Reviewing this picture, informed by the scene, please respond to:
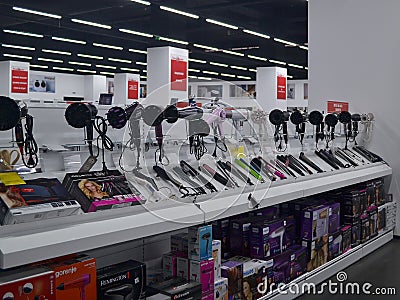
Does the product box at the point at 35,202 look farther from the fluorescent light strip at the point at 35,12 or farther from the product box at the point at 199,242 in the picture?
the fluorescent light strip at the point at 35,12

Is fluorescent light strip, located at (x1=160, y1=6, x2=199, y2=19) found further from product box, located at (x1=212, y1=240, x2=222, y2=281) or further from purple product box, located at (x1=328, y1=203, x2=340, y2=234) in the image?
product box, located at (x1=212, y1=240, x2=222, y2=281)

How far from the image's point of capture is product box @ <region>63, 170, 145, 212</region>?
2.11 m

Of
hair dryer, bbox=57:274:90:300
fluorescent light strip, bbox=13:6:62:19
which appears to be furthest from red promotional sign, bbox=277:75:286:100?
hair dryer, bbox=57:274:90:300

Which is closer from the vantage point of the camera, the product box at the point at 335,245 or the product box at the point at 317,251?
the product box at the point at 317,251

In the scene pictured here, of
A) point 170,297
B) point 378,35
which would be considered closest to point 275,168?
point 170,297

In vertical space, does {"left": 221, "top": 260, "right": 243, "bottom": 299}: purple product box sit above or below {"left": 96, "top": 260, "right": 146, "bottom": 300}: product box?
below

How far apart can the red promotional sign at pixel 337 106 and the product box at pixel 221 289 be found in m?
2.98

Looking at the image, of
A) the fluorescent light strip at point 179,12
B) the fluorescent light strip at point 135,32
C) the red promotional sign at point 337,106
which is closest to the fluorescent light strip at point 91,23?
the fluorescent light strip at point 135,32

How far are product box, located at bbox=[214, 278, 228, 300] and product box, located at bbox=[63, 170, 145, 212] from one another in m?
0.67

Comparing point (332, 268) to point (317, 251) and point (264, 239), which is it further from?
point (264, 239)

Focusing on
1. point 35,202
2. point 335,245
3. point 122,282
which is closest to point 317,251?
point 335,245

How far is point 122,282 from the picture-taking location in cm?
213

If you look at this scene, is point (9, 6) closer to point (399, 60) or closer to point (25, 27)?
point (25, 27)

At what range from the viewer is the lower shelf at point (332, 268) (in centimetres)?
323
